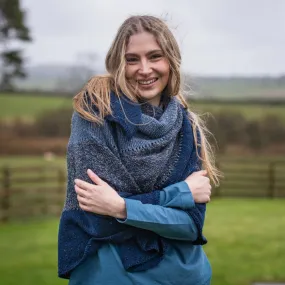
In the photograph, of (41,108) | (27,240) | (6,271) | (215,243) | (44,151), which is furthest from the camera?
(44,151)

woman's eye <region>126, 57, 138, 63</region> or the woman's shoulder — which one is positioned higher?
woman's eye <region>126, 57, 138, 63</region>

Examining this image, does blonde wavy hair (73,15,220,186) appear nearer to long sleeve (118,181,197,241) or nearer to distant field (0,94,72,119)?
long sleeve (118,181,197,241)

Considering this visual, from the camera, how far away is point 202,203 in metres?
2.21

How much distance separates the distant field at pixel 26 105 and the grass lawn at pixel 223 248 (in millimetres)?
6594

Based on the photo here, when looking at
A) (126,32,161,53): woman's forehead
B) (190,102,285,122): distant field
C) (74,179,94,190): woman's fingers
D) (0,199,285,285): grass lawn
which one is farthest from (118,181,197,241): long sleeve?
(190,102,285,122): distant field

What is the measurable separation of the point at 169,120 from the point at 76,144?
278 millimetres

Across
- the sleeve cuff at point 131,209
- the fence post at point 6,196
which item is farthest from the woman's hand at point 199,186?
the fence post at point 6,196

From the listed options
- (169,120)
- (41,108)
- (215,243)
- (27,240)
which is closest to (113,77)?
(169,120)

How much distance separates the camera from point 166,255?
2.17 metres

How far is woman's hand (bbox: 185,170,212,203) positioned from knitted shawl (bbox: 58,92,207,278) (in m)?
0.02

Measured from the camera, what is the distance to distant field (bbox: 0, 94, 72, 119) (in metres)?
21.9

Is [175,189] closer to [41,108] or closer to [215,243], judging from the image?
[215,243]

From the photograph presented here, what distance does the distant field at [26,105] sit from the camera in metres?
21.9

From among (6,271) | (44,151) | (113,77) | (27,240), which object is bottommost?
(44,151)
